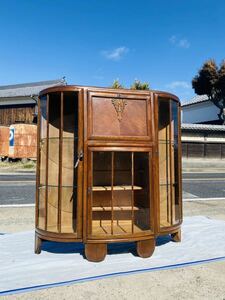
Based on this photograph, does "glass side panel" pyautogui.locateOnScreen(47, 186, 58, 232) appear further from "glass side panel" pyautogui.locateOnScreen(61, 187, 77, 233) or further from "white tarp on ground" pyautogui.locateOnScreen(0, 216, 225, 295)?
"white tarp on ground" pyautogui.locateOnScreen(0, 216, 225, 295)

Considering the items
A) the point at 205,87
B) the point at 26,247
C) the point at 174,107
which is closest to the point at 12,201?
the point at 26,247

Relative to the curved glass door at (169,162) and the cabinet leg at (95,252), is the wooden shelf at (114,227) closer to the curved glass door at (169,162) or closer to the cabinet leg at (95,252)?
the cabinet leg at (95,252)

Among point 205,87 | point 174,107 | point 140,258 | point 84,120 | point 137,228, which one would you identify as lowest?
point 140,258

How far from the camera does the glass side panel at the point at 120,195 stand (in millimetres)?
4285

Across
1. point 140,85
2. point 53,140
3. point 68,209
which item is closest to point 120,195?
point 68,209

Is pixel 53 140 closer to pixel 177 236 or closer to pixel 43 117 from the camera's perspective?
pixel 43 117

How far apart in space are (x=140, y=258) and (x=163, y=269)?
0.49m

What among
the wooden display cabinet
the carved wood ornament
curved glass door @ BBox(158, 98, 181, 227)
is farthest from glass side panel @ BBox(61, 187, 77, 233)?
curved glass door @ BBox(158, 98, 181, 227)

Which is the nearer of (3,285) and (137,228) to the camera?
(3,285)

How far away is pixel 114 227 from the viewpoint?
4.48 metres

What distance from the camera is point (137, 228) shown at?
14.3ft

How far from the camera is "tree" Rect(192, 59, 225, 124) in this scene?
28.2 metres

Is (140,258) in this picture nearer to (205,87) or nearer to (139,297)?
(139,297)

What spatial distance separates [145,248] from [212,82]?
89.7 ft
